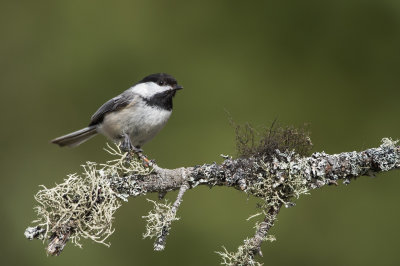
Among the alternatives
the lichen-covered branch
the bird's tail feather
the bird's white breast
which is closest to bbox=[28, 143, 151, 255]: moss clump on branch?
the lichen-covered branch

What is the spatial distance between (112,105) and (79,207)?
4.34 ft

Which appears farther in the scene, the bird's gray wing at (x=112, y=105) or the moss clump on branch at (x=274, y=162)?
the bird's gray wing at (x=112, y=105)

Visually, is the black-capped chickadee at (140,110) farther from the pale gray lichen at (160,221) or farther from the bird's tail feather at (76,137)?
the pale gray lichen at (160,221)

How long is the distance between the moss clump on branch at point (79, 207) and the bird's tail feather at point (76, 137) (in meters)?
1.34

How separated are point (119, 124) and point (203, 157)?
575 millimetres

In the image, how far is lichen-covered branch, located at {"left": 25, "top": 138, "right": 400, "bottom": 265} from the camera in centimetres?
170

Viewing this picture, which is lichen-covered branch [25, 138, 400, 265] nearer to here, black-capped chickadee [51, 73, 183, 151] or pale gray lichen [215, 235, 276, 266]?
pale gray lichen [215, 235, 276, 266]

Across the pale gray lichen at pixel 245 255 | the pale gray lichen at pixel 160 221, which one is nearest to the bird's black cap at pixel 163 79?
the pale gray lichen at pixel 160 221

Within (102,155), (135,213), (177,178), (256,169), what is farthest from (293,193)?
(102,155)

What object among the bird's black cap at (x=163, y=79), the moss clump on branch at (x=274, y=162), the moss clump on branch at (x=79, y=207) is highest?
the bird's black cap at (x=163, y=79)

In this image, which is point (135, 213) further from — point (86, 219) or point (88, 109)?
point (86, 219)

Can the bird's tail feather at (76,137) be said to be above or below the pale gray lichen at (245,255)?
above

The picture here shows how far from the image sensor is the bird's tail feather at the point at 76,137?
3.16 metres

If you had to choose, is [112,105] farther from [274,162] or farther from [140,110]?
[274,162]
